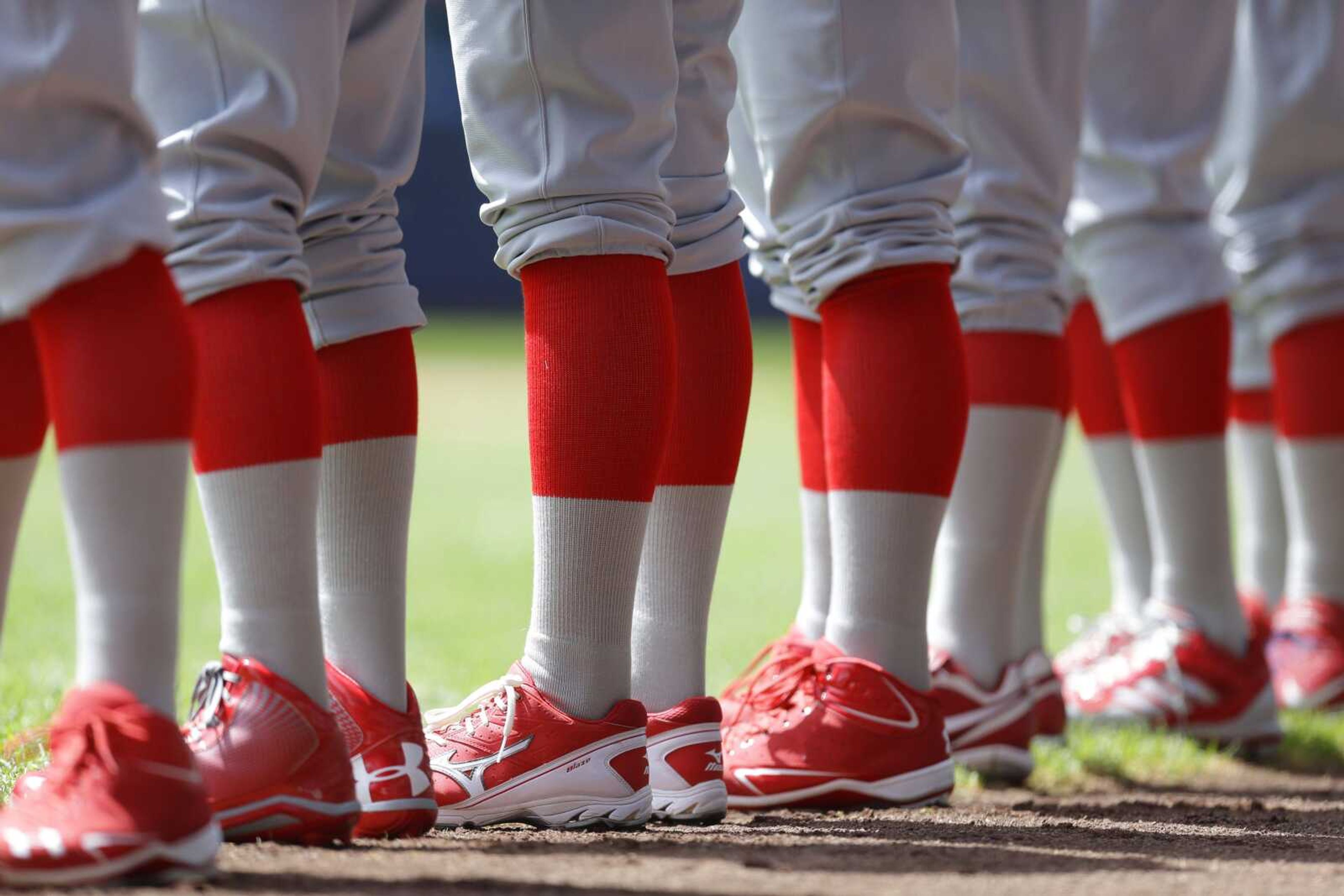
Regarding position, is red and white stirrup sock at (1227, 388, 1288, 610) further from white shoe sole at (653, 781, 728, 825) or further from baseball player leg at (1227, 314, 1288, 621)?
white shoe sole at (653, 781, 728, 825)

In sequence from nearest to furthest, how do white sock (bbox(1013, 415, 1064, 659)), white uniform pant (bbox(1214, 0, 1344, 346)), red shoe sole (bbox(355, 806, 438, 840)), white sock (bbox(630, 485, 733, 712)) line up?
red shoe sole (bbox(355, 806, 438, 840)), white sock (bbox(630, 485, 733, 712)), white sock (bbox(1013, 415, 1064, 659)), white uniform pant (bbox(1214, 0, 1344, 346))

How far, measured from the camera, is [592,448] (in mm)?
1390

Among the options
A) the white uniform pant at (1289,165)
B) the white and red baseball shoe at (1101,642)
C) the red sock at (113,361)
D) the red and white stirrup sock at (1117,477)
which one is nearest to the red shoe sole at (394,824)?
the red sock at (113,361)

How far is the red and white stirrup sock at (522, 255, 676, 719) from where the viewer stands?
139 cm

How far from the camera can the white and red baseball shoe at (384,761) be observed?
4.34ft

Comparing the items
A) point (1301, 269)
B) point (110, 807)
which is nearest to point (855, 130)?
point (110, 807)

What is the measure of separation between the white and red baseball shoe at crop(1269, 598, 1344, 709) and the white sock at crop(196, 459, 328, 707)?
73.9 inches

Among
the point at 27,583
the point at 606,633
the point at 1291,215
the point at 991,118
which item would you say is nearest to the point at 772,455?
the point at 27,583

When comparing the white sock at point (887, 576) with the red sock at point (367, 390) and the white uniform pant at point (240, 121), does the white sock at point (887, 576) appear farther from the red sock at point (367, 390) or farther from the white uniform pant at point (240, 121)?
the white uniform pant at point (240, 121)

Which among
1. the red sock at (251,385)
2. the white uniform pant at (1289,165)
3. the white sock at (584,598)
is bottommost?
the white sock at (584,598)

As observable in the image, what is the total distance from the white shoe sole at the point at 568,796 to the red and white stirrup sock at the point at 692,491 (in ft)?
0.56

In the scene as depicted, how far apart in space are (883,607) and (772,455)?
19.0ft

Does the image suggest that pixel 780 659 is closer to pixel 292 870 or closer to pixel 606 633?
pixel 606 633

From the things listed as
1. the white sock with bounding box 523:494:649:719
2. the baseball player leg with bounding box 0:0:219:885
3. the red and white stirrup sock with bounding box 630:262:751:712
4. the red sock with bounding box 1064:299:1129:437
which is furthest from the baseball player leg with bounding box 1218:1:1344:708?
the baseball player leg with bounding box 0:0:219:885
